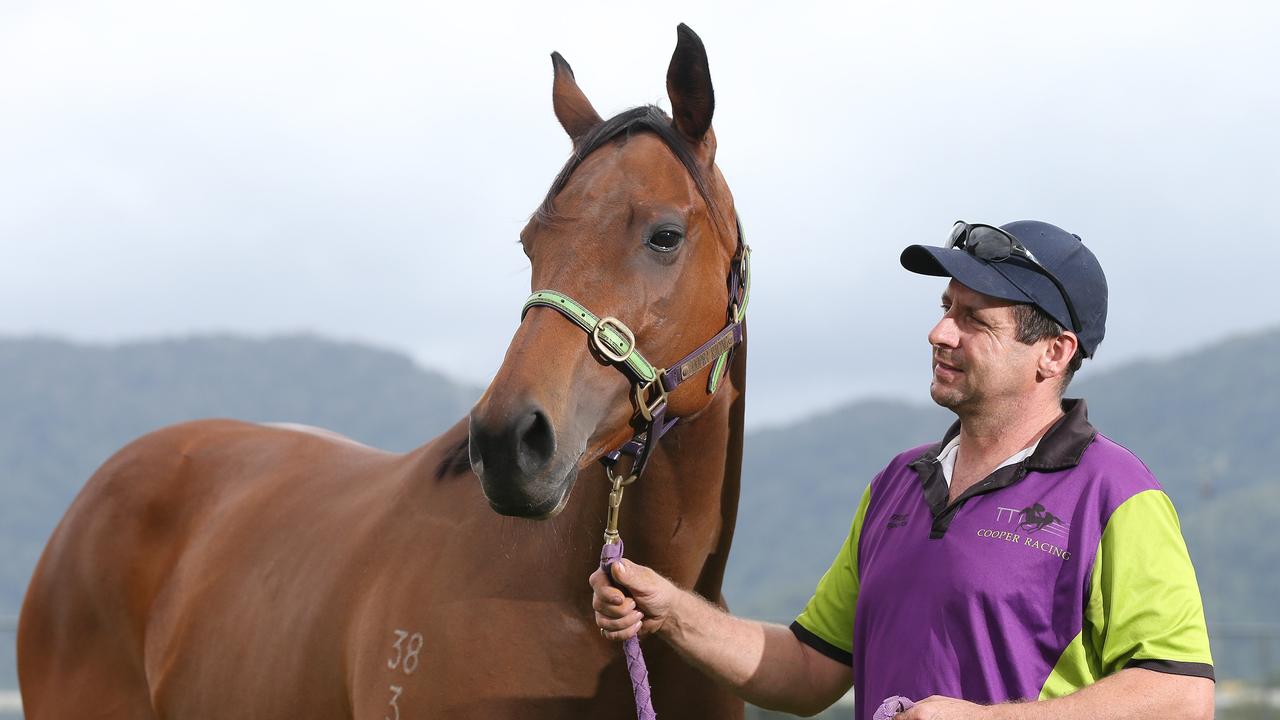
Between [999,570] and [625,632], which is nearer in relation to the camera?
[999,570]

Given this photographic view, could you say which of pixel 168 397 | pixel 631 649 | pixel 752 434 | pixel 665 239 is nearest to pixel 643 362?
pixel 665 239

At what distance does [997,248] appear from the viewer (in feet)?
9.19

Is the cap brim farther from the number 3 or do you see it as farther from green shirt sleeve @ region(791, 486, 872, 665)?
the number 3

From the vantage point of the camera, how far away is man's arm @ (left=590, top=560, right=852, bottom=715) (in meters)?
2.86

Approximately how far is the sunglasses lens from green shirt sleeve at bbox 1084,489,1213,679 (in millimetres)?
589

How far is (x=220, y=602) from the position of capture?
4664mm

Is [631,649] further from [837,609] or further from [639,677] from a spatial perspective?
[837,609]

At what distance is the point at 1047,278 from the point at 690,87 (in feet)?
3.53

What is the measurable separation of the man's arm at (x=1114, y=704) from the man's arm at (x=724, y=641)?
0.62 meters

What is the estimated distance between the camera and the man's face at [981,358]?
108 inches

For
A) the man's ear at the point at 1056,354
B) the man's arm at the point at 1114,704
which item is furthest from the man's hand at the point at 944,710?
the man's ear at the point at 1056,354

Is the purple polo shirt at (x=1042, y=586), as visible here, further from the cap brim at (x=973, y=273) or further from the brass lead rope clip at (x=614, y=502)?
the brass lead rope clip at (x=614, y=502)

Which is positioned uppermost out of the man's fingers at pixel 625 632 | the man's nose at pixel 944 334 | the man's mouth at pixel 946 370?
the man's nose at pixel 944 334

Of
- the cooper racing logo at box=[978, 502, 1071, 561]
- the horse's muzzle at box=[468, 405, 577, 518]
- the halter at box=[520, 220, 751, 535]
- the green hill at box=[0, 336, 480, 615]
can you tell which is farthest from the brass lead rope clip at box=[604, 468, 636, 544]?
the green hill at box=[0, 336, 480, 615]
